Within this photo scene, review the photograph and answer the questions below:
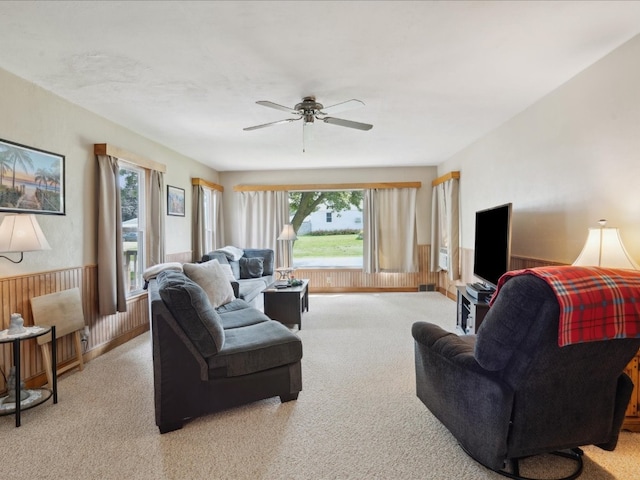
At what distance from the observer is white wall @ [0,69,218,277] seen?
8.65 ft

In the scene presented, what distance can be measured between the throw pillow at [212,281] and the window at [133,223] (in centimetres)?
104

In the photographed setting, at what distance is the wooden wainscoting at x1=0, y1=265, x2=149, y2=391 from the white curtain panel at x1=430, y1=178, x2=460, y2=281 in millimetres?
4397

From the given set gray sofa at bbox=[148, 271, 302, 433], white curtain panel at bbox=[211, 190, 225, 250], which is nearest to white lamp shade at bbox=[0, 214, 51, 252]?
gray sofa at bbox=[148, 271, 302, 433]

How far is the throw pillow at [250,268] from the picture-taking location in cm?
558

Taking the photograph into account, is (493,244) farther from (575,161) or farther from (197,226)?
(197,226)

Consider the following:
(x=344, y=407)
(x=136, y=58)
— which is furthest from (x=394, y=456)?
(x=136, y=58)

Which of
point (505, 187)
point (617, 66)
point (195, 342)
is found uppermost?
point (617, 66)

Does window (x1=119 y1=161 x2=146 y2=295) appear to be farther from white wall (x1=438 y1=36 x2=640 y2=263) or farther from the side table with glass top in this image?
white wall (x1=438 y1=36 x2=640 y2=263)

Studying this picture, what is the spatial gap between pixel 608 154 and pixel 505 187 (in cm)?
150

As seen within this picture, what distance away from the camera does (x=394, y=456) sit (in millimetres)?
1913

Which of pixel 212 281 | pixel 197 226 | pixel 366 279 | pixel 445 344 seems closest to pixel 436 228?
pixel 366 279

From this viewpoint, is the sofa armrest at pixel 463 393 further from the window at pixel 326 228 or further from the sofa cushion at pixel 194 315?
the window at pixel 326 228

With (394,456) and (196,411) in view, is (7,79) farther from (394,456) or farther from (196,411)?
(394,456)

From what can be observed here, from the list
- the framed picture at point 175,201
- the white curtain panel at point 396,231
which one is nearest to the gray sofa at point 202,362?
the framed picture at point 175,201
